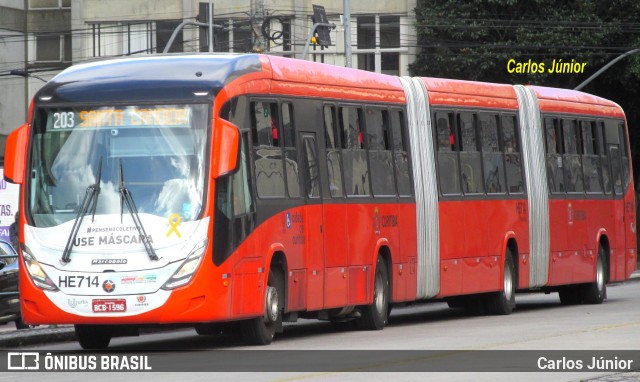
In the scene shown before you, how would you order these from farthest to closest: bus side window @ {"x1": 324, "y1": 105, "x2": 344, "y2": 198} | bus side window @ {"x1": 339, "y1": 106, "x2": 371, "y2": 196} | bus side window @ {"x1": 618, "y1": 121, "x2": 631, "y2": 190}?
bus side window @ {"x1": 618, "y1": 121, "x2": 631, "y2": 190}
bus side window @ {"x1": 339, "y1": 106, "x2": 371, "y2": 196}
bus side window @ {"x1": 324, "y1": 105, "x2": 344, "y2": 198}

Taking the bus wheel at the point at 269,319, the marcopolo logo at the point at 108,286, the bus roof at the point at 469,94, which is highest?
the bus roof at the point at 469,94

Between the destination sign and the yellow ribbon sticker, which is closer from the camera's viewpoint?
the yellow ribbon sticker

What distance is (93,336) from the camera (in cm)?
1886

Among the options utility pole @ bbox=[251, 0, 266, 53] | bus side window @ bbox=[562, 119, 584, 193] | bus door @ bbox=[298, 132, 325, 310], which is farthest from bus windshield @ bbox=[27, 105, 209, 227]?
utility pole @ bbox=[251, 0, 266, 53]

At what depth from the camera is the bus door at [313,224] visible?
20125 mm

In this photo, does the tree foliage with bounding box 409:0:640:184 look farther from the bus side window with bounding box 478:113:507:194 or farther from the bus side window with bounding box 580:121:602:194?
the bus side window with bounding box 478:113:507:194

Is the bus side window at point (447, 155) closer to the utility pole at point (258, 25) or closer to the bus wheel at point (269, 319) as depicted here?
the bus wheel at point (269, 319)

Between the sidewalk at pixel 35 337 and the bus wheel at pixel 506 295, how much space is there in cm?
691

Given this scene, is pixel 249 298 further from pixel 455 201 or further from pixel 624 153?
pixel 624 153

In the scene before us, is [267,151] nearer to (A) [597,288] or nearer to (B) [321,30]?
(A) [597,288]

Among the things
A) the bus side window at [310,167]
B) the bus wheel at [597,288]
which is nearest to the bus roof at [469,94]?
the bus wheel at [597,288]

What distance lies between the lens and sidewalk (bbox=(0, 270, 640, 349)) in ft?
69.3

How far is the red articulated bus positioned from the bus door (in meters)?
0.03

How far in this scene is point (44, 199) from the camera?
59.2 feet
